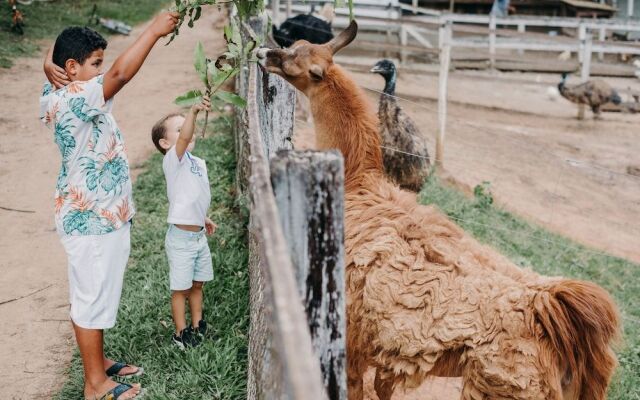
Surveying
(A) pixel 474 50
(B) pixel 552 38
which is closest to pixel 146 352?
(B) pixel 552 38

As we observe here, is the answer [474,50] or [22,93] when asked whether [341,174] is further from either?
[474,50]

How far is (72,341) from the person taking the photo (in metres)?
4.55

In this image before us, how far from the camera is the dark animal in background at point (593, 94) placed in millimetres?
15172

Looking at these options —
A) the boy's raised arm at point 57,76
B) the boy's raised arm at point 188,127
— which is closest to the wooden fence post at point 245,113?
the boy's raised arm at point 188,127

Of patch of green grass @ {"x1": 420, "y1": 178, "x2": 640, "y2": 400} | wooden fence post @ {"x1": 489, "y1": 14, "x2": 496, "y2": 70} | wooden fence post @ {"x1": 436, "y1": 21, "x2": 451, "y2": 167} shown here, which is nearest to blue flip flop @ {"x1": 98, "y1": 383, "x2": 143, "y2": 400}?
patch of green grass @ {"x1": 420, "y1": 178, "x2": 640, "y2": 400}

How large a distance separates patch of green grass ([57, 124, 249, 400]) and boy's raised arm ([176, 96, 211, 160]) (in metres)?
1.31

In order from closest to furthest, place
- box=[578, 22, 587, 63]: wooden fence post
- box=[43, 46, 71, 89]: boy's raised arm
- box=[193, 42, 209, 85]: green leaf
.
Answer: box=[43, 46, 71, 89]: boy's raised arm, box=[193, 42, 209, 85]: green leaf, box=[578, 22, 587, 63]: wooden fence post

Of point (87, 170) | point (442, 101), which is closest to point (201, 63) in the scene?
point (87, 170)

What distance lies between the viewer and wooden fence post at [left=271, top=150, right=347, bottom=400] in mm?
1774

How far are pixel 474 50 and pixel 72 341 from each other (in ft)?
57.5

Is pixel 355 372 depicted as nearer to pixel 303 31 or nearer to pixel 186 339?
pixel 186 339

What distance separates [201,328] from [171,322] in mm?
360

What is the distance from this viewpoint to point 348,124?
397 centimetres

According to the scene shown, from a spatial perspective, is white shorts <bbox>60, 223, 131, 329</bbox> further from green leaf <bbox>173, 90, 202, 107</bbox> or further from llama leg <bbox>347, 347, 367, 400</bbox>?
llama leg <bbox>347, 347, 367, 400</bbox>
